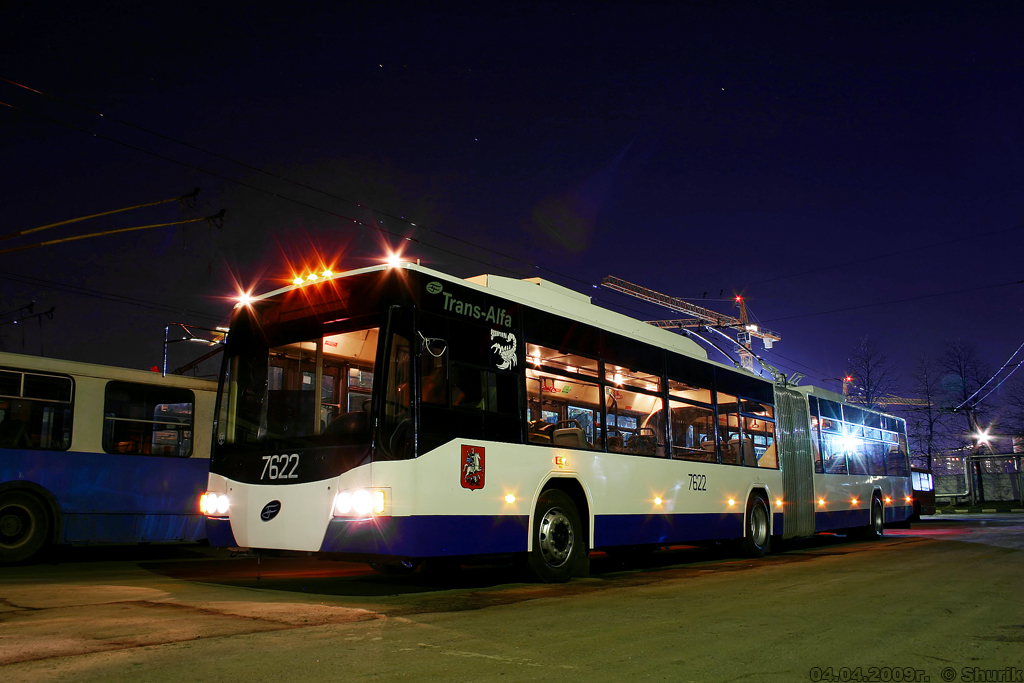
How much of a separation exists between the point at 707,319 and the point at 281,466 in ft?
302

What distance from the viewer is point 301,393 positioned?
8195mm

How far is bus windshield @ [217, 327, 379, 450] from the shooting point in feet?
25.1

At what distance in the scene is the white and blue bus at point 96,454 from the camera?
12227 mm

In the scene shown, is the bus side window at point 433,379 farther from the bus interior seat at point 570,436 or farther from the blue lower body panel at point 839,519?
the blue lower body panel at point 839,519

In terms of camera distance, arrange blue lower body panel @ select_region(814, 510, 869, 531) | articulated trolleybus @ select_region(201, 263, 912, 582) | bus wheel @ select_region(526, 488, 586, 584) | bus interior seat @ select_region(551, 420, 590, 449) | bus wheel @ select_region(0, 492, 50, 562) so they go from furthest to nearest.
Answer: blue lower body panel @ select_region(814, 510, 869, 531) < bus wheel @ select_region(0, 492, 50, 562) < bus interior seat @ select_region(551, 420, 590, 449) < bus wheel @ select_region(526, 488, 586, 584) < articulated trolleybus @ select_region(201, 263, 912, 582)

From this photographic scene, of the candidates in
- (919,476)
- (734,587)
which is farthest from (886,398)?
(734,587)

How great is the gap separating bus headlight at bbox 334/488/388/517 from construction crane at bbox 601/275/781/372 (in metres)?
81.4

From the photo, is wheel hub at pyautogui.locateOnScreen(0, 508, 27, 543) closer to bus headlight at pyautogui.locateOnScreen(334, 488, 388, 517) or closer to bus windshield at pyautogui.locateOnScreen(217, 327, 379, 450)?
bus windshield at pyautogui.locateOnScreen(217, 327, 379, 450)

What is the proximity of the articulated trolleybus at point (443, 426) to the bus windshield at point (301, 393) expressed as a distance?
0.8 inches

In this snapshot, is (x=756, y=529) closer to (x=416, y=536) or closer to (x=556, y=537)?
(x=556, y=537)

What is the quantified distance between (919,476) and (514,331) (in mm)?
32915

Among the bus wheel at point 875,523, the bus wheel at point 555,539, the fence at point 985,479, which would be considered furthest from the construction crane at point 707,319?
the bus wheel at point 555,539

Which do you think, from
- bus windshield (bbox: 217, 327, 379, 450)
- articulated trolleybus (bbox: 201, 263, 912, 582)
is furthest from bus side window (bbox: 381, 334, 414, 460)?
bus windshield (bbox: 217, 327, 379, 450)

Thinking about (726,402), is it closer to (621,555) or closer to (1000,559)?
(621,555)
